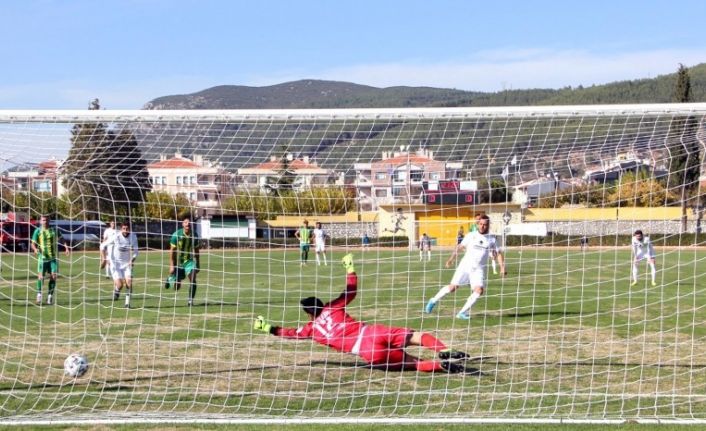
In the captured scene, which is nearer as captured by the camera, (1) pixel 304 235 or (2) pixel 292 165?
(2) pixel 292 165

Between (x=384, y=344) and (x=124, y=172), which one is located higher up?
(x=124, y=172)

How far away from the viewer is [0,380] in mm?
9703

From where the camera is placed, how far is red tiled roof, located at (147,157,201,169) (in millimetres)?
9711

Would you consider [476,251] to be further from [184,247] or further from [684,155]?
[684,155]

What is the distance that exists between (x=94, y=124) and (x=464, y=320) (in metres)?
7.33

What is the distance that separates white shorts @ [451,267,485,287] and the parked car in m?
6.60

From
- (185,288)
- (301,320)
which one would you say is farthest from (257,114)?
(185,288)

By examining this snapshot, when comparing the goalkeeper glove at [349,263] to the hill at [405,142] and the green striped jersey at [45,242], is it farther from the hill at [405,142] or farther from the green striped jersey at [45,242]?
the green striped jersey at [45,242]

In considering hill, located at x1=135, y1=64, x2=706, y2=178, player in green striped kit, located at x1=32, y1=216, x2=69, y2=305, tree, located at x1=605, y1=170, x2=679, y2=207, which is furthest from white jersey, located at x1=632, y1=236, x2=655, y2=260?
player in green striped kit, located at x1=32, y1=216, x2=69, y2=305

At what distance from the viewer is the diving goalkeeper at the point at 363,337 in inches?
381

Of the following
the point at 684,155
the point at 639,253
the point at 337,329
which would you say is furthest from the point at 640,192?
the point at 639,253

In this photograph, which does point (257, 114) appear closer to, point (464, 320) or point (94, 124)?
point (94, 124)

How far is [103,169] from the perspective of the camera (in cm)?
977

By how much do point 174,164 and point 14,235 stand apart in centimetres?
409
